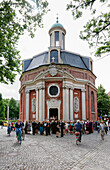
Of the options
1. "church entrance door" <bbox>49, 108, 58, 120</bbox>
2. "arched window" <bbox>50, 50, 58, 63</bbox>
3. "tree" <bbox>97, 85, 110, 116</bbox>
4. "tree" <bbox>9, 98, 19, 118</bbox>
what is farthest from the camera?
"tree" <bbox>9, 98, 19, 118</bbox>

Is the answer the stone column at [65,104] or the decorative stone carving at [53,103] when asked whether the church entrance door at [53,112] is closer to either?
the decorative stone carving at [53,103]

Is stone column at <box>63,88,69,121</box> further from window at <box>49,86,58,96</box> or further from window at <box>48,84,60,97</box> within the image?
window at <box>49,86,58,96</box>

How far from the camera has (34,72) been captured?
29.3 meters

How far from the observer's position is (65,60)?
93.5ft

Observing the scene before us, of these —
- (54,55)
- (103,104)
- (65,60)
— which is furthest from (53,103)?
(103,104)

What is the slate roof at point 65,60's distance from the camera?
29.0 meters

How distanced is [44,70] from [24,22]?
17198mm

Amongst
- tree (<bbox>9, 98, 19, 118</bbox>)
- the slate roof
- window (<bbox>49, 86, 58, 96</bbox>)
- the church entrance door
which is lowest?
tree (<bbox>9, 98, 19, 118</bbox>)

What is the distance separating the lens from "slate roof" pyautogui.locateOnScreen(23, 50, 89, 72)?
2895cm

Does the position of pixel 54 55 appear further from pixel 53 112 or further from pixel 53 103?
pixel 53 112

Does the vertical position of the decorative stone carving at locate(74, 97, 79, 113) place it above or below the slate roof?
below

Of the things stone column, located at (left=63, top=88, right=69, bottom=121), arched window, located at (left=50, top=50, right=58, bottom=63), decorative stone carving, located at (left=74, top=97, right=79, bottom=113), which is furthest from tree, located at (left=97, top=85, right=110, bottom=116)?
stone column, located at (left=63, top=88, right=69, bottom=121)

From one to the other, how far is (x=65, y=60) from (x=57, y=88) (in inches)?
218

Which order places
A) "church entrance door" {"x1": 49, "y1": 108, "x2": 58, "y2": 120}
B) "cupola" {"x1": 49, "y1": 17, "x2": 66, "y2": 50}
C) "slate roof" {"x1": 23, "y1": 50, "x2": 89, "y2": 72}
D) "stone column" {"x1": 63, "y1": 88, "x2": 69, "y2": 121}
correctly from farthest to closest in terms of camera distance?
"cupola" {"x1": 49, "y1": 17, "x2": 66, "y2": 50}, "slate roof" {"x1": 23, "y1": 50, "x2": 89, "y2": 72}, "church entrance door" {"x1": 49, "y1": 108, "x2": 58, "y2": 120}, "stone column" {"x1": 63, "y1": 88, "x2": 69, "y2": 121}
